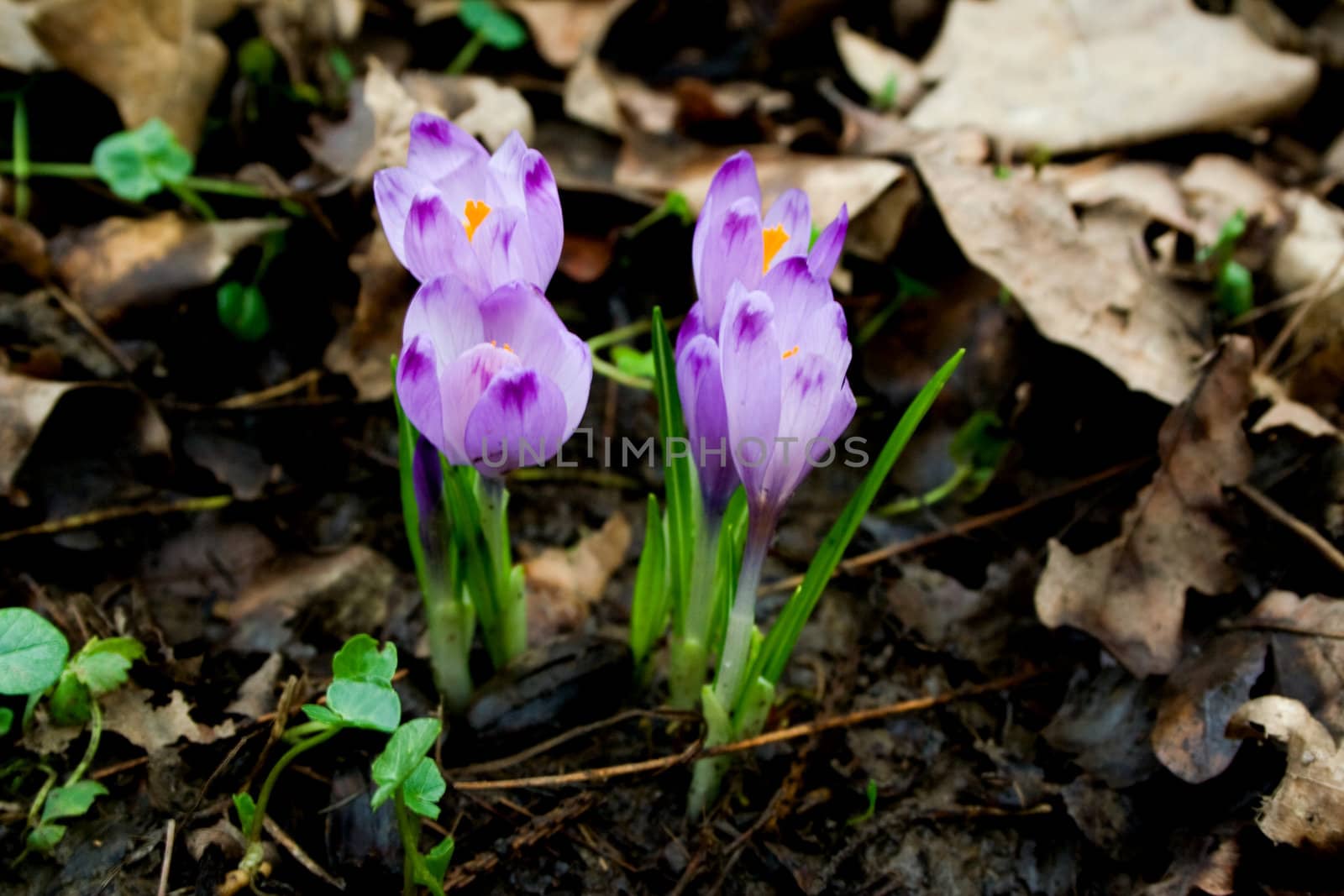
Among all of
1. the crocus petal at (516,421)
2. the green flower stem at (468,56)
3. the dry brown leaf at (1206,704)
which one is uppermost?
the crocus petal at (516,421)

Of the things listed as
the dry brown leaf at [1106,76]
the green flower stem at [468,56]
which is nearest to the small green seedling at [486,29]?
the green flower stem at [468,56]

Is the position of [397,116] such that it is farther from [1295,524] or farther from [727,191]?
[1295,524]

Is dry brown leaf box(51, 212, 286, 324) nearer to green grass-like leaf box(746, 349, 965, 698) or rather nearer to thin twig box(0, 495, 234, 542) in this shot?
thin twig box(0, 495, 234, 542)

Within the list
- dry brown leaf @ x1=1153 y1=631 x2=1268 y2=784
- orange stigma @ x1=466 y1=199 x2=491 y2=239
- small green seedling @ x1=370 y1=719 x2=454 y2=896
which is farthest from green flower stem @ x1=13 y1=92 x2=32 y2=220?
dry brown leaf @ x1=1153 y1=631 x2=1268 y2=784

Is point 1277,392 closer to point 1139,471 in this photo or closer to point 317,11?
point 1139,471

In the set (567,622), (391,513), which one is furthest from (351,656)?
(391,513)

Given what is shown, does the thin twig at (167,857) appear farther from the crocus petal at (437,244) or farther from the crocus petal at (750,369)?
the crocus petal at (750,369)
